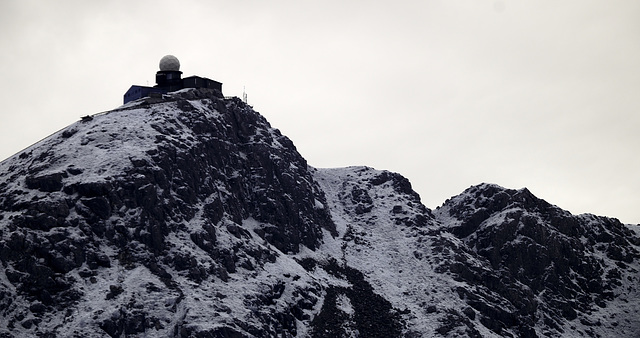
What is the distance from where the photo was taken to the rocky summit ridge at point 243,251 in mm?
138000

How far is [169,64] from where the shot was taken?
632 feet

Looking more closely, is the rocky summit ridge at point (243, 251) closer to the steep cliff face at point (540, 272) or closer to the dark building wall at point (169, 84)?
the steep cliff face at point (540, 272)

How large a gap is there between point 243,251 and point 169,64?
51.1 metres

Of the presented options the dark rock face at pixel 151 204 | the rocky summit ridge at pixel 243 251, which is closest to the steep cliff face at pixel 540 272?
the rocky summit ridge at pixel 243 251

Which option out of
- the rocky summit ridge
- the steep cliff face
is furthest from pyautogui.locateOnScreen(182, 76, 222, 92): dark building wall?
the steep cliff face

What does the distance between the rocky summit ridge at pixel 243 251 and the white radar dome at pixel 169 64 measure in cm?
1098

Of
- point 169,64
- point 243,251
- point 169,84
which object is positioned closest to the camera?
point 243,251

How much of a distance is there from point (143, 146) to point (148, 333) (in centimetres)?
3674

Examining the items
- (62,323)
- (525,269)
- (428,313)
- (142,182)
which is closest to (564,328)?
(525,269)

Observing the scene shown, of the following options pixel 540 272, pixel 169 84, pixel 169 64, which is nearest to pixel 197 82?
pixel 169 84

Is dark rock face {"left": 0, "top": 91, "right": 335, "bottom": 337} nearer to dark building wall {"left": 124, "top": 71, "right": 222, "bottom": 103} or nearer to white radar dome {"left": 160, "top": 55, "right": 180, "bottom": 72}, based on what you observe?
dark building wall {"left": 124, "top": 71, "right": 222, "bottom": 103}

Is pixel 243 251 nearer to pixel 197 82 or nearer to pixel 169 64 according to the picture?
pixel 197 82

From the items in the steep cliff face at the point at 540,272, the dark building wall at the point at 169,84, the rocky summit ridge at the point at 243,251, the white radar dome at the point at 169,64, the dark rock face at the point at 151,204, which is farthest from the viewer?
the white radar dome at the point at 169,64

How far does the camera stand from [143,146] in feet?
526
